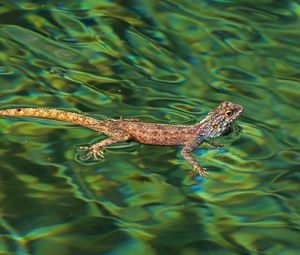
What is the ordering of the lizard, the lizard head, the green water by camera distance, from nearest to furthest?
the green water → the lizard → the lizard head

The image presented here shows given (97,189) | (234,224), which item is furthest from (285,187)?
(97,189)

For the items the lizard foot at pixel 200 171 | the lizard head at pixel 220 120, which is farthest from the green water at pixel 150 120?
the lizard head at pixel 220 120

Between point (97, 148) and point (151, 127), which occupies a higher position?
point (151, 127)

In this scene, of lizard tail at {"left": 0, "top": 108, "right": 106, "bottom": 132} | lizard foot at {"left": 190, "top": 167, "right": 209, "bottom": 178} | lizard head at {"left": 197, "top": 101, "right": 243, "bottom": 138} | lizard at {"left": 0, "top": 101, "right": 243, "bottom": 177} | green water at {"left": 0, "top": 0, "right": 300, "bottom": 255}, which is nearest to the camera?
green water at {"left": 0, "top": 0, "right": 300, "bottom": 255}

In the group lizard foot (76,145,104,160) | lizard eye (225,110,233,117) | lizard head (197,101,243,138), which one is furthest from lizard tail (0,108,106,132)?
lizard eye (225,110,233,117)

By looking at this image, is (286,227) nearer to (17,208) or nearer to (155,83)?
(17,208)

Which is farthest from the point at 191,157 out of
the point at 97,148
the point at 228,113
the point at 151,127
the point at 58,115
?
the point at 58,115

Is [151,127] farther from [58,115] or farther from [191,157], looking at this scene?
[58,115]

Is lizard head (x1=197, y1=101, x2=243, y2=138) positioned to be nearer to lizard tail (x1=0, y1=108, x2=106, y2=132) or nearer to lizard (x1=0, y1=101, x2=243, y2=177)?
lizard (x1=0, y1=101, x2=243, y2=177)
